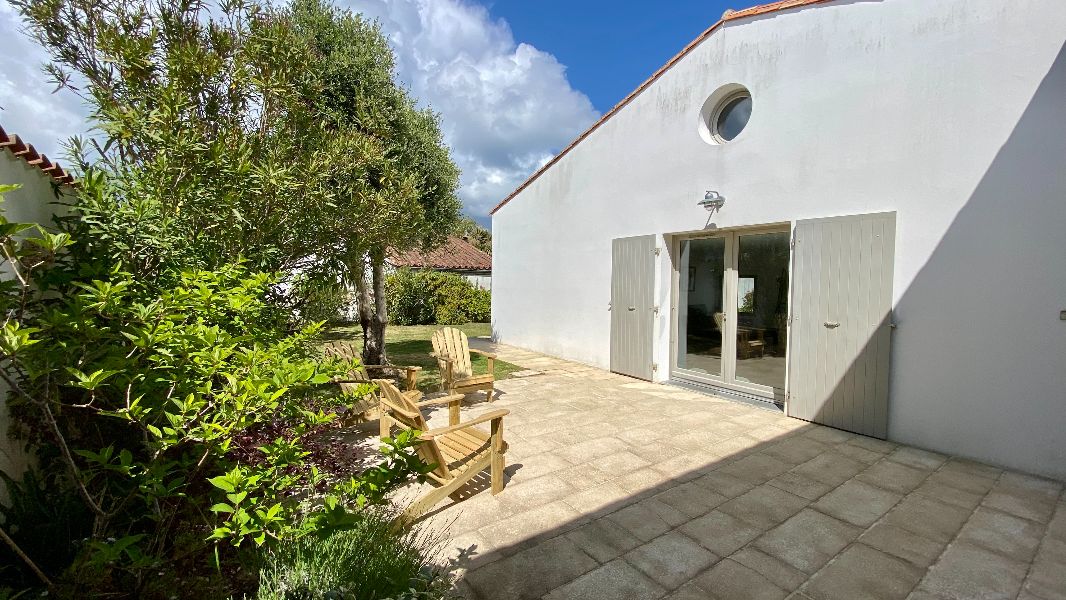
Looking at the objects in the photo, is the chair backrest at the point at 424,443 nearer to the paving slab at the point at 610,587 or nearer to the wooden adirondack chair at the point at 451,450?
the wooden adirondack chair at the point at 451,450

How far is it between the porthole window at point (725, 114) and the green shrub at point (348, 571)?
6603 millimetres

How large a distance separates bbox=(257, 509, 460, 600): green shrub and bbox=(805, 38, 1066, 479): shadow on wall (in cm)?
523

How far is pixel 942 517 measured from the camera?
11.0ft

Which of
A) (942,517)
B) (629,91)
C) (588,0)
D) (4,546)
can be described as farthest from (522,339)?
(4,546)

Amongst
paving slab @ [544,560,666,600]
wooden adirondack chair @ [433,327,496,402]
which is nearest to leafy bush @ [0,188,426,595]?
paving slab @ [544,560,666,600]

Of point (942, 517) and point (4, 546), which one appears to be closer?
point (4, 546)

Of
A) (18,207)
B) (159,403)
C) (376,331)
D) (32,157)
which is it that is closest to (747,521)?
(159,403)

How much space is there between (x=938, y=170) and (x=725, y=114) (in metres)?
2.92

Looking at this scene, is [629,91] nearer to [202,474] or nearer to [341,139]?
[341,139]

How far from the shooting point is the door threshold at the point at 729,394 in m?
6.18

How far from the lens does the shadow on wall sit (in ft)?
13.3

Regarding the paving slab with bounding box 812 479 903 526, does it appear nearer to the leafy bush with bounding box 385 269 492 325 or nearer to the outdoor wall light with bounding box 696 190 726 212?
the outdoor wall light with bounding box 696 190 726 212

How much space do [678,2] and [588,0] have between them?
1.92 meters

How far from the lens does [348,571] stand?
6.74 feet
